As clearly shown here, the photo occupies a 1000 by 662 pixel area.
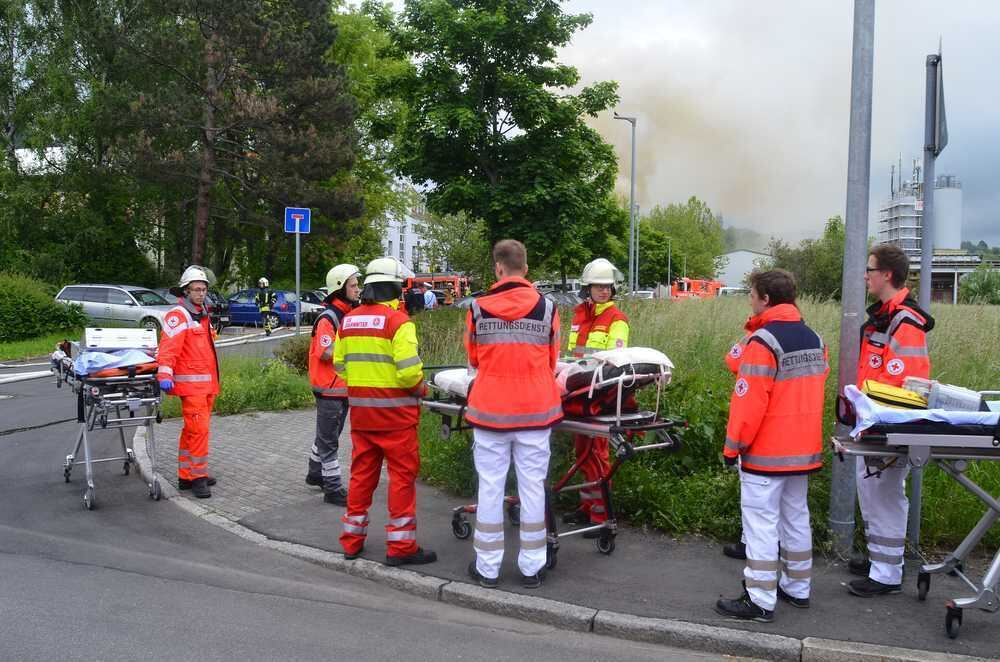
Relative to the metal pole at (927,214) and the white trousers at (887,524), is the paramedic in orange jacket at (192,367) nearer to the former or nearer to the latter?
the white trousers at (887,524)

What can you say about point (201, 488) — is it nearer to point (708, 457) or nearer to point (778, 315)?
point (708, 457)

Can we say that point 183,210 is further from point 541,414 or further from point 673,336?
point 541,414

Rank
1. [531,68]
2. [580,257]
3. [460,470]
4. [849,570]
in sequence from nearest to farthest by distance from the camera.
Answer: [849,570] → [460,470] → [531,68] → [580,257]

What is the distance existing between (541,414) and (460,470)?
2.50 meters

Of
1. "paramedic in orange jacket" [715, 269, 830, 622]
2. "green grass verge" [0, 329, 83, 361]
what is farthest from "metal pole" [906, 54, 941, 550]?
"green grass verge" [0, 329, 83, 361]

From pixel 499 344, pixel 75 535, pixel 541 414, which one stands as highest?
pixel 499 344

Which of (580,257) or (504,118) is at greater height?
(504,118)

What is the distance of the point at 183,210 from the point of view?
37562mm

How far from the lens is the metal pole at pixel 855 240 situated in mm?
5594

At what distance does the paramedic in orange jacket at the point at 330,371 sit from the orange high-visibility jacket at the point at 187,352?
1038 millimetres

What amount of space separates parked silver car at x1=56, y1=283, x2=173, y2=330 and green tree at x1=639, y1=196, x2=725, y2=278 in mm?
50112

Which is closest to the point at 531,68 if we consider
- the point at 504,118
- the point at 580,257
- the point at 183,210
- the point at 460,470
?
the point at 504,118

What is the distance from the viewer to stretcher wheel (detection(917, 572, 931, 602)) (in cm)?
484

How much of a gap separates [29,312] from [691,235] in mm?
62389
